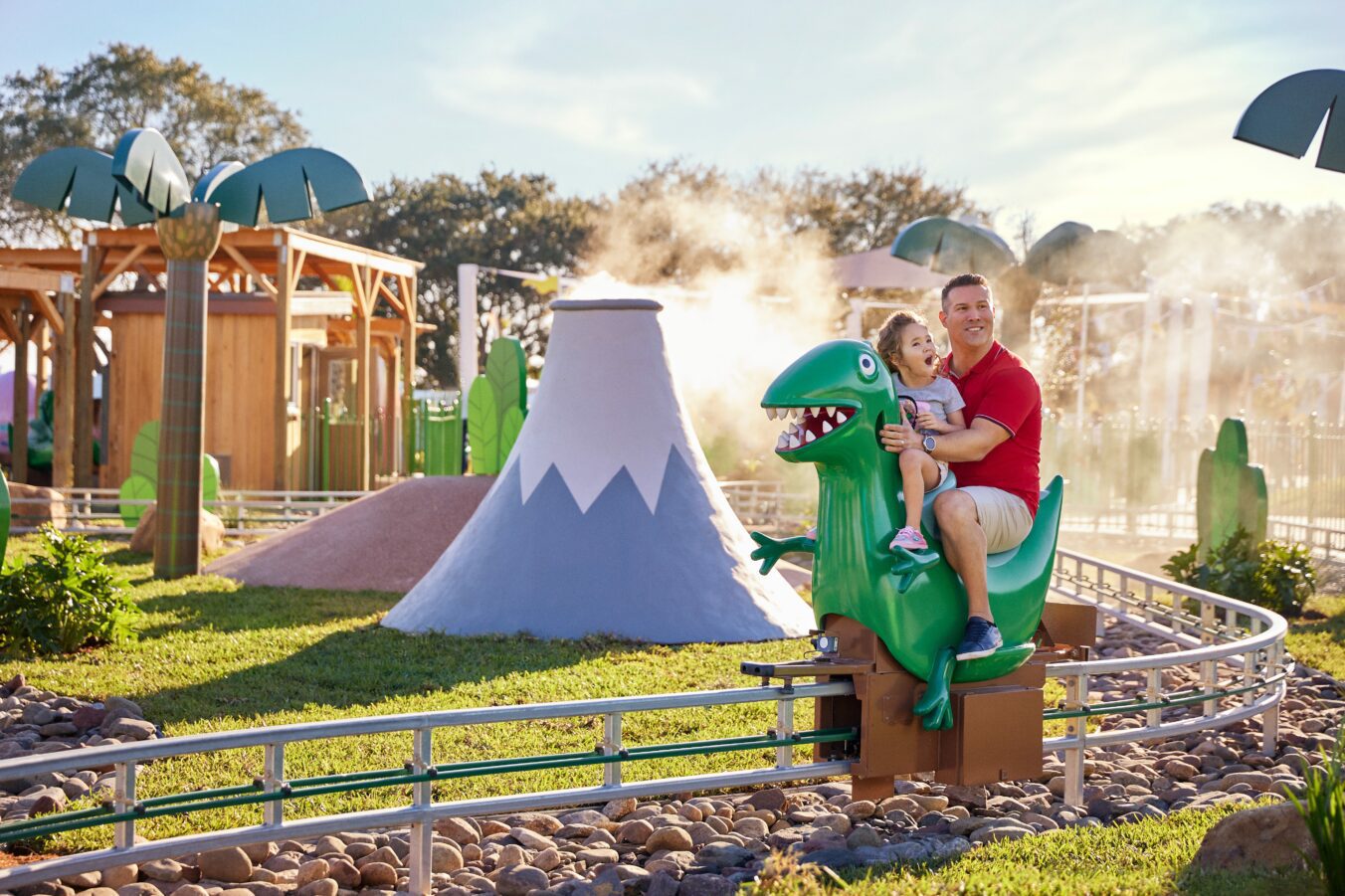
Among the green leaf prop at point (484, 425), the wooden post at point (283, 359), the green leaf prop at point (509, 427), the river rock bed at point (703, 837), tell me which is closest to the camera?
the river rock bed at point (703, 837)

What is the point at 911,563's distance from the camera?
4707mm

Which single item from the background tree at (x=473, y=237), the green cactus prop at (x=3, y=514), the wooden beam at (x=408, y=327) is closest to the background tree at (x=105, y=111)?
the background tree at (x=473, y=237)

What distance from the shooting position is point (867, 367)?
4.75m

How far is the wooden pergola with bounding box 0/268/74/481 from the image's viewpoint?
21234 millimetres

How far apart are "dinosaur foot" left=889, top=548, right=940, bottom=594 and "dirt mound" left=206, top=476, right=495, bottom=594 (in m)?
9.00

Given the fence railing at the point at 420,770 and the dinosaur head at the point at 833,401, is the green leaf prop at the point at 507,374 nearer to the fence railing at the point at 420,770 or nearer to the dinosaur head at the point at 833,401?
the fence railing at the point at 420,770

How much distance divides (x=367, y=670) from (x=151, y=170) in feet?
22.1

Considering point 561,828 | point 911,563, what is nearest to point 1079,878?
point 911,563

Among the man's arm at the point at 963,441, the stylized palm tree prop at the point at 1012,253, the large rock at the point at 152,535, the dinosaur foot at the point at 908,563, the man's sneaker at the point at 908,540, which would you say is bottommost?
the large rock at the point at 152,535

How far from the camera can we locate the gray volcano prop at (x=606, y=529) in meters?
10.1

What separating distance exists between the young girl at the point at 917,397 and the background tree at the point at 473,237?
42230mm

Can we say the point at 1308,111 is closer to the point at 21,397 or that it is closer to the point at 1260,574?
the point at 1260,574

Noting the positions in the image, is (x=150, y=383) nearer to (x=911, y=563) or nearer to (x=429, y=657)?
(x=429, y=657)

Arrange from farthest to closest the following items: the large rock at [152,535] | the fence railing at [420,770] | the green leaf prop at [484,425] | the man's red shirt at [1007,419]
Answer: the green leaf prop at [484,425], the large rock at [152,535], the man's red shirt at [1007,419], the fence railing at [420,770]
